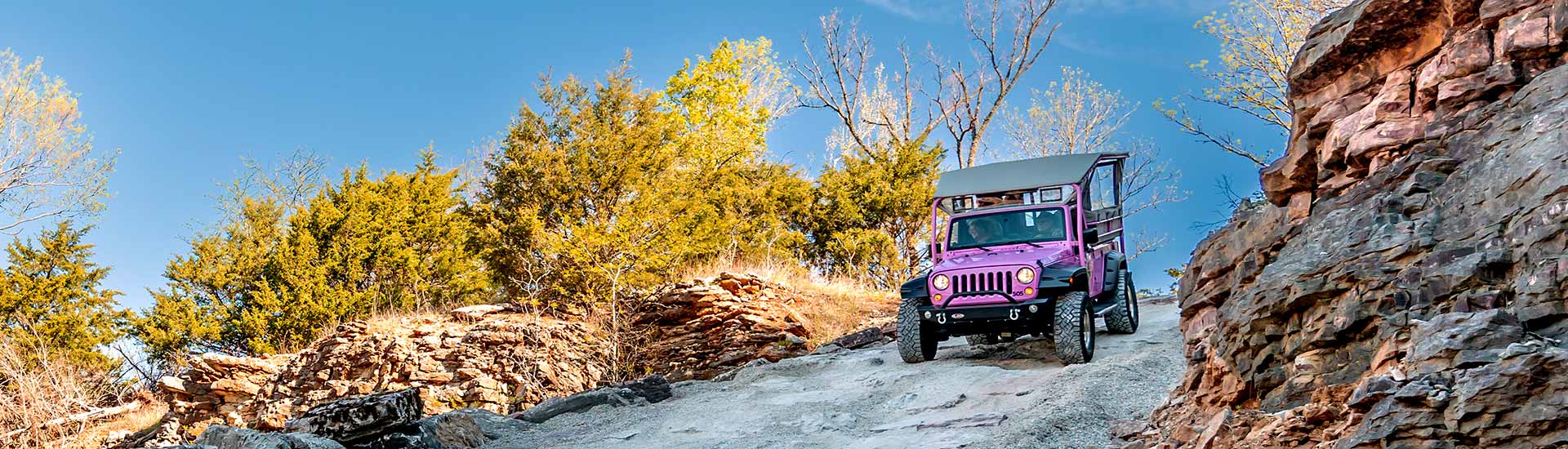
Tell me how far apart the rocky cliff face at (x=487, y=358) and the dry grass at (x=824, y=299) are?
42 cm

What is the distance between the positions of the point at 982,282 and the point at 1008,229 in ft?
3.48

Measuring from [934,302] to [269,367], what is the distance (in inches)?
537

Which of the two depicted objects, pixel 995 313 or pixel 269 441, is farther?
pixel 995 313

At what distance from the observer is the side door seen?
11859mm

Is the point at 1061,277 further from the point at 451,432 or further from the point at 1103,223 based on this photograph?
the point at 451,432

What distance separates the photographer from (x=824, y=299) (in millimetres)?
18672

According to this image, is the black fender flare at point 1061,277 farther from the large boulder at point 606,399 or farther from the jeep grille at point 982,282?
the large boulder at point 606,399

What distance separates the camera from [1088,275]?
37.2 ft

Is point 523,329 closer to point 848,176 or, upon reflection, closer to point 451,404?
point 451,404

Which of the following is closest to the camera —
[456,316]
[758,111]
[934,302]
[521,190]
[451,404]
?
[934,302]

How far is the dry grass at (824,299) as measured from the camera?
17.2 m

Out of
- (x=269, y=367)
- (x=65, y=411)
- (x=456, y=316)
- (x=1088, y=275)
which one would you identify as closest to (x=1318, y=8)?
(x=1088, y=275)

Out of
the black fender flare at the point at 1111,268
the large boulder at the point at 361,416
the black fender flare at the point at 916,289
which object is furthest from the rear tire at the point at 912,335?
the large boulder at the point at 361,416

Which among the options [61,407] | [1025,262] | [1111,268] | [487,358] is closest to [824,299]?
[487,358]
